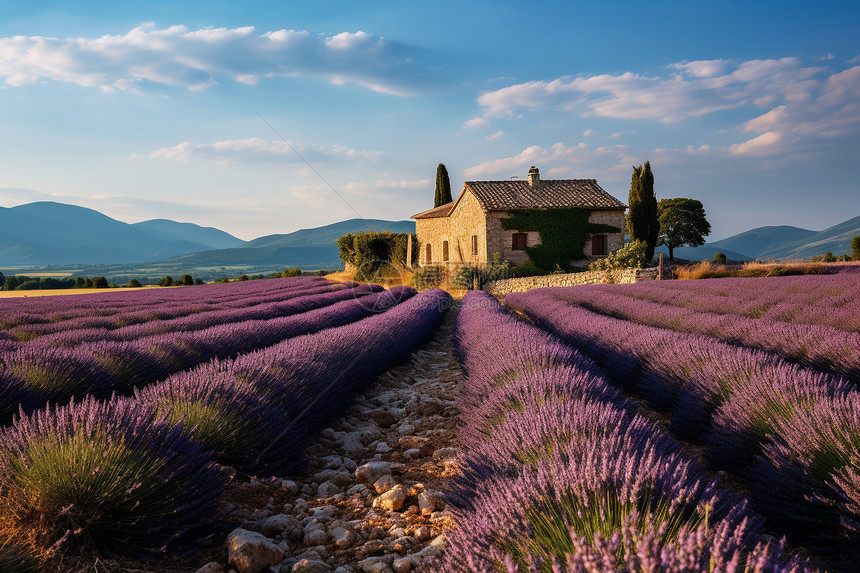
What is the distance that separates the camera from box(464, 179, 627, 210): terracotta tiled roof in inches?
874

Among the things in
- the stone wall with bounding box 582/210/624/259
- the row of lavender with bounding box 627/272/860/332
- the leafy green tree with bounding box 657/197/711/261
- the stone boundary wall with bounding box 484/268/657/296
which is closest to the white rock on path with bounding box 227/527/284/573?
the row of lavender with bounding box 627/272/860/332

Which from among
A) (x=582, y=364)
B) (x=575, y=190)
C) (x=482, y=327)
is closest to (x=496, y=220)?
(x=575, y=190)

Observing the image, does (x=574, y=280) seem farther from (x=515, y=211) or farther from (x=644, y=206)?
(x=644, y=206)

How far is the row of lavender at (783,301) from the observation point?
548cm

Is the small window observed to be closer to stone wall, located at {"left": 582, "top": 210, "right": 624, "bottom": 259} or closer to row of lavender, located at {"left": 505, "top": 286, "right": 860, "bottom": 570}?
stone wall, located at {"left": 582, "top": 210, "right": 624, "bottom": 259}

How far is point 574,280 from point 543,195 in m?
6.96

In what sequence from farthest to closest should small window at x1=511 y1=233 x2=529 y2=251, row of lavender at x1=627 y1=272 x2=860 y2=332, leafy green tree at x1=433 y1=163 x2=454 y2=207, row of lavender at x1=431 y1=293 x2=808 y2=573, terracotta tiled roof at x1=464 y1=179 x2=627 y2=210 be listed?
leafy green tree at x1=433 y1=163 x2=454 y2=207
terracotta tiled roof at x1=464 y1=179 x2=627 y2=210
small window at x1=511 y1=233 x2=529 y2=251
row of lavender at x1=627 y1=272 x2=860 y2=332
row of lavender at x1=431 y1=293 x2=808 y2=573

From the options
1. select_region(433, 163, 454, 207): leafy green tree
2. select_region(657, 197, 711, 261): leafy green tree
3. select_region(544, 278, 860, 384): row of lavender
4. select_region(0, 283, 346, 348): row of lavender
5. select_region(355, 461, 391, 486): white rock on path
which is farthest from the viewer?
select_region(657, 197, 711, 261): leafy green tree

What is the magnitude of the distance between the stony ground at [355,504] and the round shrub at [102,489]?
0.22 metres

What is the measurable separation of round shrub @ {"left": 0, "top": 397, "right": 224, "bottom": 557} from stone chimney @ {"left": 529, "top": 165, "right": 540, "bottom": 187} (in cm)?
2407

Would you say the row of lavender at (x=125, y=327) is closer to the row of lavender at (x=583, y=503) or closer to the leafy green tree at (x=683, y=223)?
the row of lavender at (x=583, y=503)

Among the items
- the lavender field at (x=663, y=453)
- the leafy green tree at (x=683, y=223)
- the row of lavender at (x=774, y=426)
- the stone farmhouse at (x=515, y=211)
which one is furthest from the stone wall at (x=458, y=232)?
the leafy green tree at (x=683, y=223)

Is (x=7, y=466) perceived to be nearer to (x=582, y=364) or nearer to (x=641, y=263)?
(x=582, y=364)

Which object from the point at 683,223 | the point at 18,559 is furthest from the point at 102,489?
the point at 683,223
